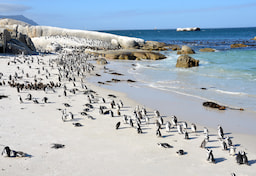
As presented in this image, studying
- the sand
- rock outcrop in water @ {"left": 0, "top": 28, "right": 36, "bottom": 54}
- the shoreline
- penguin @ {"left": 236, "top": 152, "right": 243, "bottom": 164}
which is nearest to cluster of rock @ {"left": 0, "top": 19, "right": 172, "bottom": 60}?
rock outcrop in water @ {"left": 0, "top": 28, "right": 36, "bottom": 54}

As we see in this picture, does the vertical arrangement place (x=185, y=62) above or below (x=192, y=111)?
above

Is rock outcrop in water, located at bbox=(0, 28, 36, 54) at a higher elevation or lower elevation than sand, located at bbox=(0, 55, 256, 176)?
higher

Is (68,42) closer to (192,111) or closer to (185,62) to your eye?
(185,62)

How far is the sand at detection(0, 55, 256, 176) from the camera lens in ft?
23.3

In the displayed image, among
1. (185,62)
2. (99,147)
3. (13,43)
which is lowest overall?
(99,147)

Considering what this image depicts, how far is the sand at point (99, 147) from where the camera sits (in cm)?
710

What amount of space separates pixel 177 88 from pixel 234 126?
7.74m

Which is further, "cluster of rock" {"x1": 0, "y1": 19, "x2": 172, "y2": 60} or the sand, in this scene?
"cluster of rock" {"x1": 0, "y1": 19, "x2": 172, "y2": 60}

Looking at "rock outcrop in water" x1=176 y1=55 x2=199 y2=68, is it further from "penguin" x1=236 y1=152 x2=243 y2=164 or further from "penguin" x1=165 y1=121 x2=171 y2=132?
"penguin" x1=236 y1=152 x2=243 y2=164

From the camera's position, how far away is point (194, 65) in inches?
1221

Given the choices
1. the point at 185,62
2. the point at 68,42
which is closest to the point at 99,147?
the point at 185,62

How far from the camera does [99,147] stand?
8414 millimetres

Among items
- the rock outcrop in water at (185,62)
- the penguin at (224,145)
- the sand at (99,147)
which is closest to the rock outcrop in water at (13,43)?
the rock outcrop in water at (185,62)

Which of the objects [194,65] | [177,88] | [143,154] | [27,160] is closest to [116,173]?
[143,154]
